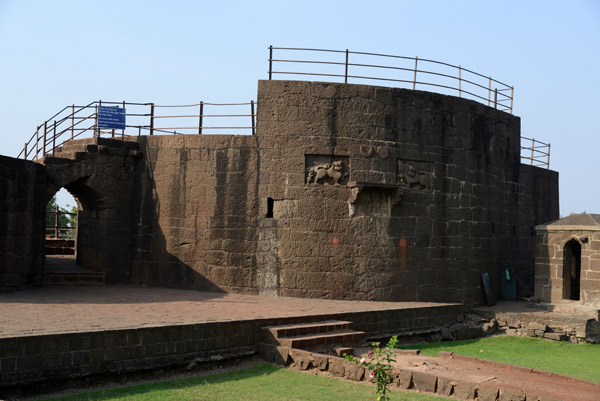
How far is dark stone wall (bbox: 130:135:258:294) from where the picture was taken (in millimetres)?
14164

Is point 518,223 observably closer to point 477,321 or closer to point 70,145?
point 477,321

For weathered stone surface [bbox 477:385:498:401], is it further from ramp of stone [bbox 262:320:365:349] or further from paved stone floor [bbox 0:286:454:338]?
paved stone floor [bbox 0:286:454:338]

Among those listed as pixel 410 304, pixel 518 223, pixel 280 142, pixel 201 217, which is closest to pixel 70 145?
pixel 201 217

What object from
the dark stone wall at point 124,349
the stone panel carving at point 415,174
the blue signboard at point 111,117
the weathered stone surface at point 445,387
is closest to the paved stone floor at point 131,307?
the dark stone wall at point 124,349

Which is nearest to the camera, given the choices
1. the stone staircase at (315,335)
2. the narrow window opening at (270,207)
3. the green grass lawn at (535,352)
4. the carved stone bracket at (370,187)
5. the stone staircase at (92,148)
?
the stone staircase at (315,335)

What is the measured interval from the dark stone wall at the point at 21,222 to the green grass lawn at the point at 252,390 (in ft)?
18.4

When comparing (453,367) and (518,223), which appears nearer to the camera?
(453,367)

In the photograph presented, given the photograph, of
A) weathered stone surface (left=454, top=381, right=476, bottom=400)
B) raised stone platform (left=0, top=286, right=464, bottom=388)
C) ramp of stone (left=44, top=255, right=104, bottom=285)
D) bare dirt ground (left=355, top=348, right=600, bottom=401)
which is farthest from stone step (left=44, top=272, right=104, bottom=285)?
weathered stone surface (left=454, top=381, right=476, bottom=400)

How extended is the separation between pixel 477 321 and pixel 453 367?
497 cm

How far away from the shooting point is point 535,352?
40.1ft

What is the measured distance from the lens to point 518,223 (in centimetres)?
1764

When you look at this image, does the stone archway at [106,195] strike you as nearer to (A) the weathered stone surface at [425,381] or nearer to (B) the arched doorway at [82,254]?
(B) the arched doorway at [82,254]

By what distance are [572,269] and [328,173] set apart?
652 cm

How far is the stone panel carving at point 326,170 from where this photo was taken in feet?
45.8
